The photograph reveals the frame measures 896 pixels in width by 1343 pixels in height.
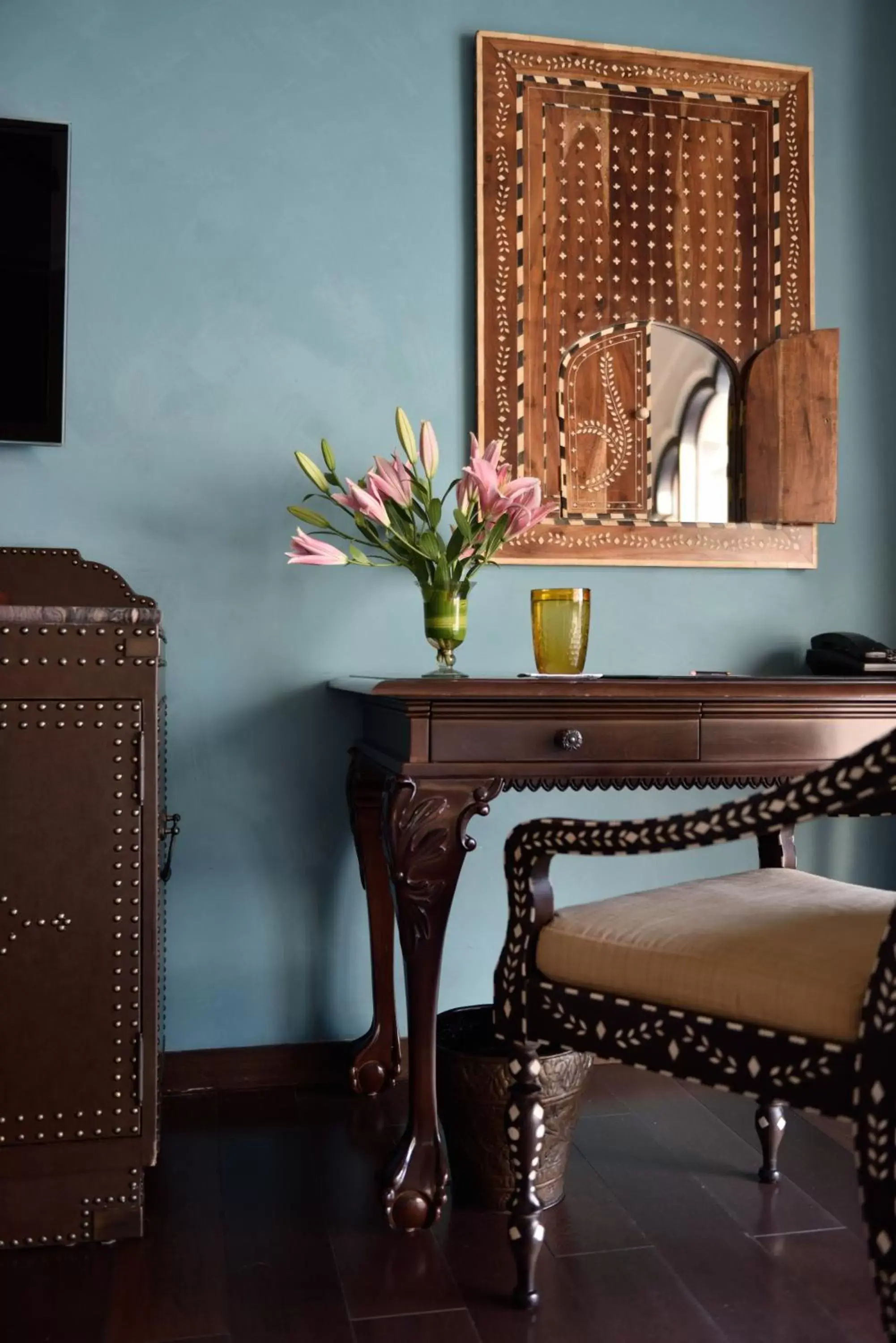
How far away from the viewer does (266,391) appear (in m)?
2.43

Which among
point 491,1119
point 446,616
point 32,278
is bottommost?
point 491,1119

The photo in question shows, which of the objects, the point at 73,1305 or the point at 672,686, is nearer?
the point at 73,1305

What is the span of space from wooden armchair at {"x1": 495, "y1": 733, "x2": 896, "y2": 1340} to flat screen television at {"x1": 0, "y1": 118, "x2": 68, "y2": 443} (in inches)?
54.9

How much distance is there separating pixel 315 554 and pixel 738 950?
1173mm

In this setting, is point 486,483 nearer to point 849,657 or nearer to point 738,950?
point 849,657

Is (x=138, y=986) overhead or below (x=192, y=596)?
below

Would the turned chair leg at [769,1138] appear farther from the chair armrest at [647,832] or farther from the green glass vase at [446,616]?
the green glass vase at [446,616]

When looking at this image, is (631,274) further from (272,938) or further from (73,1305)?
(73,1305)

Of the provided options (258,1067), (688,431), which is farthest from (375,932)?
(688,431)

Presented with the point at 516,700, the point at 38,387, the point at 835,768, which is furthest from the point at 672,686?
the point at 38,387

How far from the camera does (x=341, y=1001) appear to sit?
2463 mm

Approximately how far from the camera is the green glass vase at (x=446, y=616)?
2141 mm

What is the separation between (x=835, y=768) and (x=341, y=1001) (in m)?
1.53

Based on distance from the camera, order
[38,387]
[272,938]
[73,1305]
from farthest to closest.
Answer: [272,938]
[38,387]
[73,1305]
